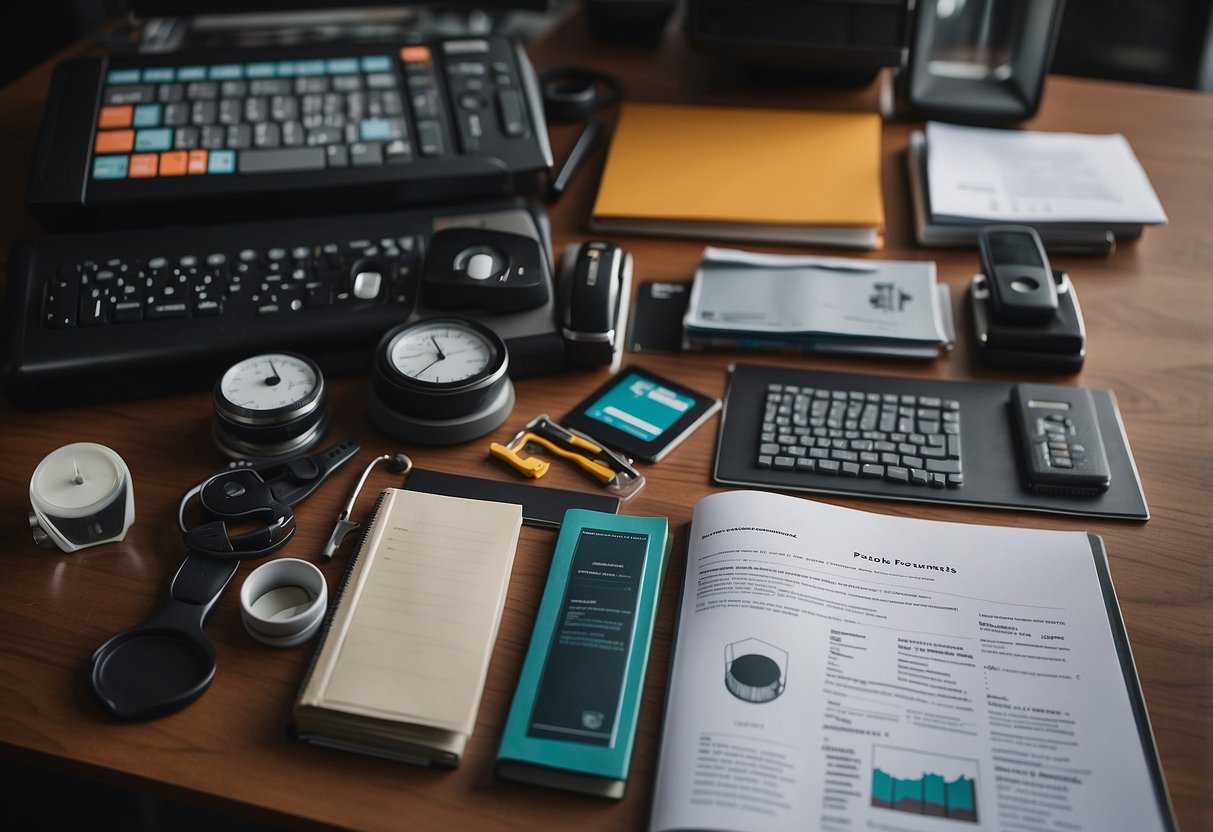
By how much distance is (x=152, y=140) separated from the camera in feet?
3.59

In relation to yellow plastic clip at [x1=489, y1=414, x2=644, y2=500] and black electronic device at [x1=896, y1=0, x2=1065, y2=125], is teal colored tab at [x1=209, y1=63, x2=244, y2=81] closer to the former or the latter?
yellow plastic clip at [x1=489, y1=414, x2=644, y2=500]

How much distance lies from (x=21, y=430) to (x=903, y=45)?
42.9 inches

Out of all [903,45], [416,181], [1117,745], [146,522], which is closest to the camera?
[1117,745]

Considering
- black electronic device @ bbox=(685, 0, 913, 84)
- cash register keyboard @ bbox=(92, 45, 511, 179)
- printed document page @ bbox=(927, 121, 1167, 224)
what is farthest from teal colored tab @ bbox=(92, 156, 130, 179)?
printed document page @ bbox=(927, 121, 1167, 224)

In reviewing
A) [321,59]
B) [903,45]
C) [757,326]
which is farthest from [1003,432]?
[321,59]

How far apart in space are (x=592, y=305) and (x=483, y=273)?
108mm

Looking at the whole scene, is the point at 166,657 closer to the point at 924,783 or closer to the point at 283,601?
the point at 283,601

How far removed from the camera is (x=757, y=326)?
1.01 metres

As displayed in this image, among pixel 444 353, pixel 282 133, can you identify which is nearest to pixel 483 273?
pixel 444 353

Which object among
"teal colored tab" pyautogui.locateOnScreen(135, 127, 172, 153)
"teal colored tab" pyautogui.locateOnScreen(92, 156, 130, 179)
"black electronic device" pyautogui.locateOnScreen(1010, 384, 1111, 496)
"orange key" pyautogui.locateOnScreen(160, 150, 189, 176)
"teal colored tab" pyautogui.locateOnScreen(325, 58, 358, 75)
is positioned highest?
"teal colored tab" pyautogui.locateOnScreen(325, 58, 358, 75)

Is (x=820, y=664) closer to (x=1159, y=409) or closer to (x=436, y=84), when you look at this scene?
(x=1159, y=409)

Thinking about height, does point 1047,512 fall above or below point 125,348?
below

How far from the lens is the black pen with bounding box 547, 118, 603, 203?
1.20 meters

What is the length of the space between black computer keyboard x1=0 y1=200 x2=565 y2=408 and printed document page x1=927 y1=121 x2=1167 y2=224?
50cm
